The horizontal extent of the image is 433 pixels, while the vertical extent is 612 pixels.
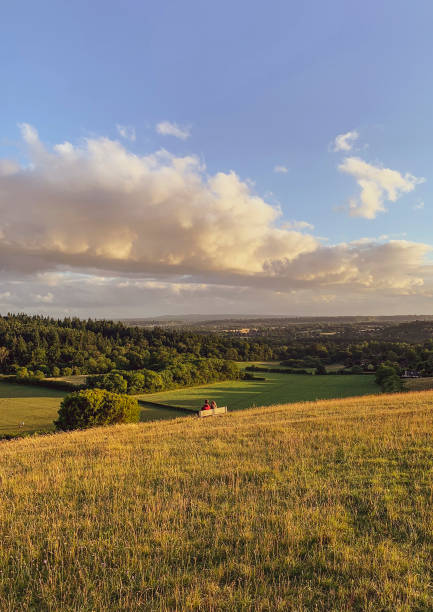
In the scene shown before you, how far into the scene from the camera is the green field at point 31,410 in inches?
1709

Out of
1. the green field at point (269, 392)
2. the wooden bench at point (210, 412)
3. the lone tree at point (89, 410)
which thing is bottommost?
the green field at point (269, 392)

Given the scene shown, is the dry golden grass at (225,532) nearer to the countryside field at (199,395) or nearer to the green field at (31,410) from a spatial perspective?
the green field at (31,410)

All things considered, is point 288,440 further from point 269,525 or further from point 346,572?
point 346,572

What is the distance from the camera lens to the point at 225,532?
5891 mm

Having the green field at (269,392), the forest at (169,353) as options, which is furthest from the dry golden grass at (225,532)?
the forest at (169,353)

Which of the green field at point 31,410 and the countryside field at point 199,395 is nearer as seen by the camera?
the green field at point 31,410

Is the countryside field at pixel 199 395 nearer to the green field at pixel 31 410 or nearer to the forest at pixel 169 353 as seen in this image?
the green field at pixel 31 410

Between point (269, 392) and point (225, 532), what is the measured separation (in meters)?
63.7

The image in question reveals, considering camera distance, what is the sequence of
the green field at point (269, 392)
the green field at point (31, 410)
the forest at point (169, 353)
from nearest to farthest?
the green field at point (31, 410)
the green field at point (269, 392)
the forest at point (169, 353)

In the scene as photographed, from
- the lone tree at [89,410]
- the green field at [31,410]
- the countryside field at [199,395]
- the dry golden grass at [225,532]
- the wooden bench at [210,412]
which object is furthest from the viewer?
the countryside field at [199,395]

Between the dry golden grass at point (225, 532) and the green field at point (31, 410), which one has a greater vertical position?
the dry golden grass at point (225, 532)

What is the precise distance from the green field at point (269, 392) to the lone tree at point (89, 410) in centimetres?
2046

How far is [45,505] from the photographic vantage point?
7.60m

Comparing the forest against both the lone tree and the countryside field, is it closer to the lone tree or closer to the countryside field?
the countryside field
